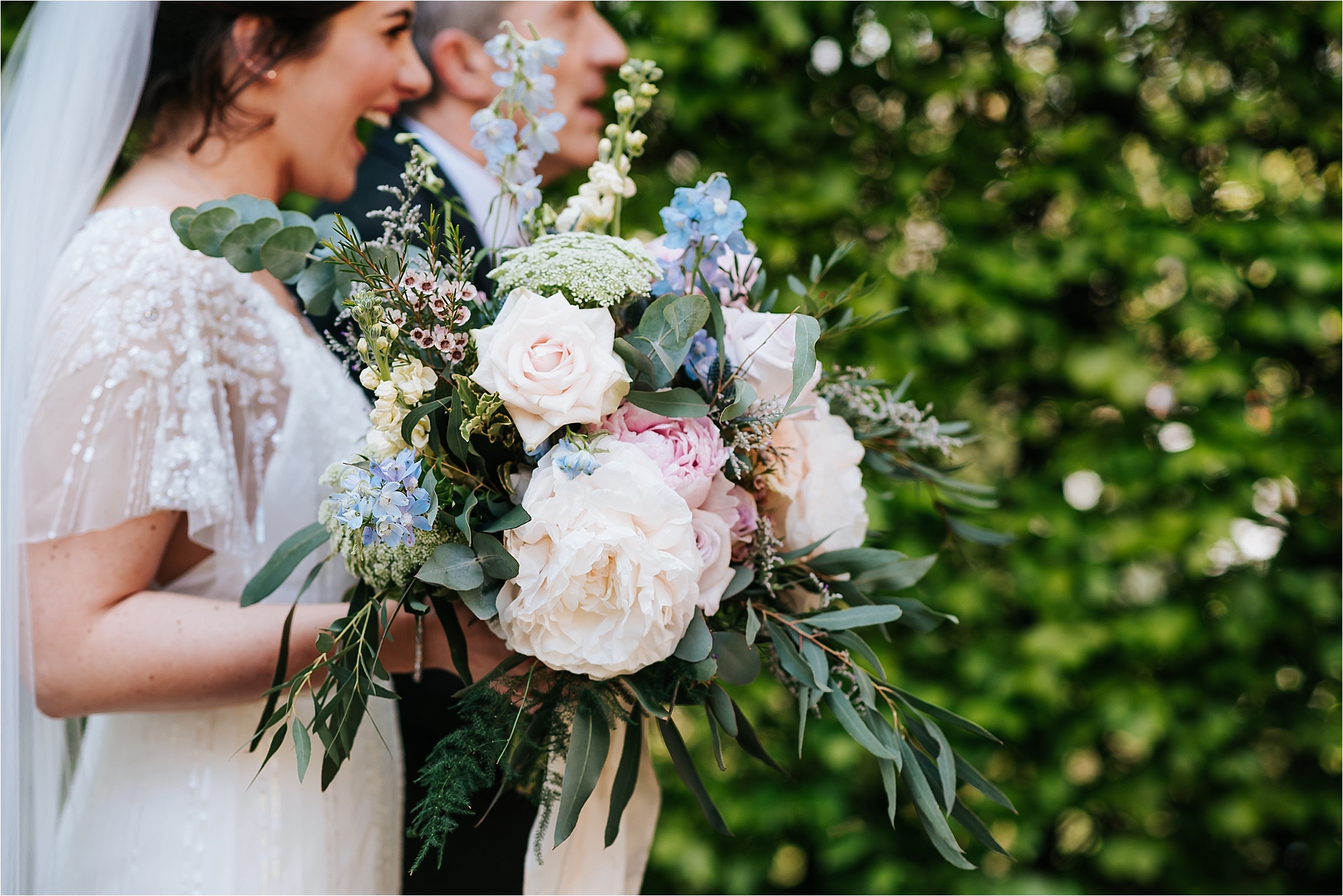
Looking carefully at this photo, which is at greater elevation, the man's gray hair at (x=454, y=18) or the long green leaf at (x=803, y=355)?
the man's gray hair at (x=454, y=18)

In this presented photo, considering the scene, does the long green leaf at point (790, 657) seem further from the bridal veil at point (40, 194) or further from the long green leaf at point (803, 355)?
the bridal veil at point (40, 194)

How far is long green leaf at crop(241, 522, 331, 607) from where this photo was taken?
93 centimetres

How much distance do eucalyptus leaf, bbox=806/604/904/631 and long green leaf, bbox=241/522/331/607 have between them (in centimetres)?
51

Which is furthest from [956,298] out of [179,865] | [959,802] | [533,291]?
[179,865]

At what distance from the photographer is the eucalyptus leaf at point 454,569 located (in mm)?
801

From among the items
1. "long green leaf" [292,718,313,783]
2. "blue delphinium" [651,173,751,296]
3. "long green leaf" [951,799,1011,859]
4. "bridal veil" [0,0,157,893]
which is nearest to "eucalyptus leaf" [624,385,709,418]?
"blue delphinium" [651,173,751,296]

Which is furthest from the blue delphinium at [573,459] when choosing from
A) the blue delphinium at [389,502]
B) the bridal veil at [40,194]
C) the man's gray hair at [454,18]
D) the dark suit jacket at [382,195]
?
the man's gray hair at [454,18]

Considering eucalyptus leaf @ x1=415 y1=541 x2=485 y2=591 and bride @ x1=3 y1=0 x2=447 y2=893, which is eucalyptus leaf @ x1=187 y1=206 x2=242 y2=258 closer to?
bride @ x1=3 y1=0 x2=447 y2=893

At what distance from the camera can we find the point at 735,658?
0.88 meters

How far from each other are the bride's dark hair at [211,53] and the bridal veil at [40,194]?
1.3 inches

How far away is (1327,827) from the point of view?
1.86 metres

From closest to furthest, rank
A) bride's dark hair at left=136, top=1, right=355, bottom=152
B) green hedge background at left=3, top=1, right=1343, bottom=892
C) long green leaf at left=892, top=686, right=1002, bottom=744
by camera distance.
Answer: long green leaf at left=892, top=686, right=1002, bottom=744
bride's dark hair at left=136, top=1, right=355, bottom=152
green hedge background at left=3, top=1, right=1343, bottom=892

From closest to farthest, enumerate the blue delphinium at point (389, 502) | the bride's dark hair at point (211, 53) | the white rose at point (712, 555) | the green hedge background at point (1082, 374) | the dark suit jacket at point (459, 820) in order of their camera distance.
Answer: the blue delphinium at point (389, 502) < the white rose at point (712, 555) < the bride's dark hair at point (211, 53) < the dark suit jacket at point (459, 820) < the green hedge background at point (1082, 374)

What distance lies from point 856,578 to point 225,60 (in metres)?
1.02
